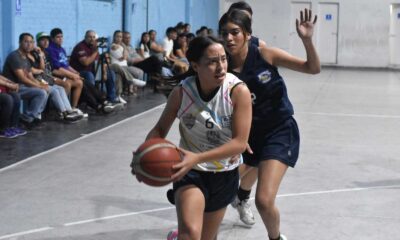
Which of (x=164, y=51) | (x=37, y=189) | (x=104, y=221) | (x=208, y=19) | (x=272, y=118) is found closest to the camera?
(x=272, y=118)

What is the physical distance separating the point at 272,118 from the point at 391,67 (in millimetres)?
25099

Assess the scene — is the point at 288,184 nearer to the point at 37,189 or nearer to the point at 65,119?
the point at 37,189

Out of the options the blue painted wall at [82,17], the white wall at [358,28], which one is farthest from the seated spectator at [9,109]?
the white wall at [358,28]

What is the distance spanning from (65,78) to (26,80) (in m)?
1.62

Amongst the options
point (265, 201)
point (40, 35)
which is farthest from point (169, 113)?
point (40, 35)

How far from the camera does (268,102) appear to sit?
4.89 m

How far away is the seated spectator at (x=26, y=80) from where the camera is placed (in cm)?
1042

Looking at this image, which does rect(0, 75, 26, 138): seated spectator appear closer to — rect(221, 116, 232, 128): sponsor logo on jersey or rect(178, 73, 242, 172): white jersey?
rect(178, 73, 242, 172): white jersey

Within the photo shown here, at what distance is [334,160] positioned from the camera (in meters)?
8.75

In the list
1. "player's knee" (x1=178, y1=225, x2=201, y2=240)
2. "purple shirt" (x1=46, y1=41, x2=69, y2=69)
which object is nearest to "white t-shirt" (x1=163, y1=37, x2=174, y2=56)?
"purple shirt" (x1=46, y1=41, x2=69, y2=69)

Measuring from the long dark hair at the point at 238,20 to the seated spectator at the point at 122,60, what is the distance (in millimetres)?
10633

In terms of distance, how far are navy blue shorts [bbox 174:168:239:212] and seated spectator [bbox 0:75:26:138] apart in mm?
6322

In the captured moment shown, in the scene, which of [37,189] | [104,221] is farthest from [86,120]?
[104,221]

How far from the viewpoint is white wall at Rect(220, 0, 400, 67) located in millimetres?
28547
